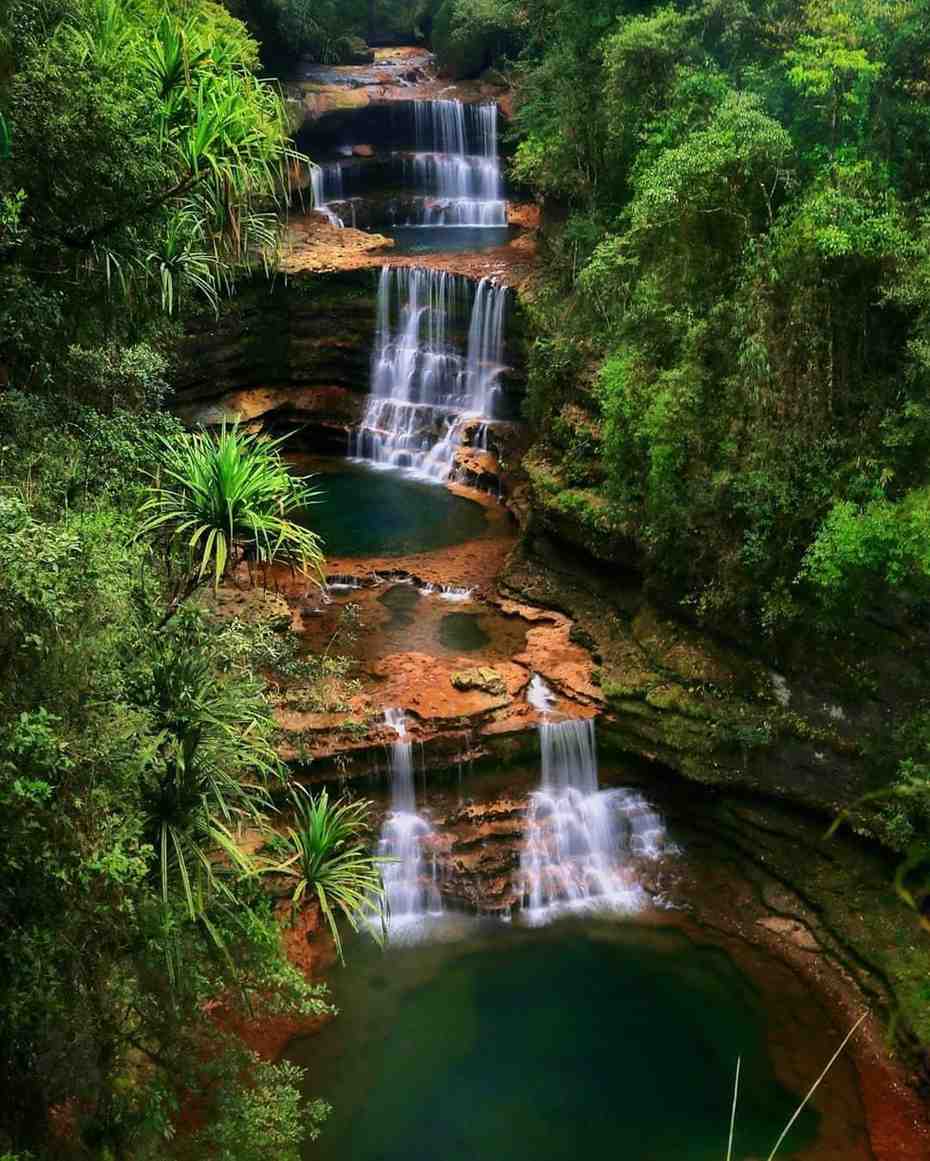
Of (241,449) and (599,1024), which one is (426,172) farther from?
(599,1024)

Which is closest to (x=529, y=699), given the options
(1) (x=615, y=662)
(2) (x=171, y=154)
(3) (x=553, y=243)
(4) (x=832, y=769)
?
(1) (x=615, y=662)

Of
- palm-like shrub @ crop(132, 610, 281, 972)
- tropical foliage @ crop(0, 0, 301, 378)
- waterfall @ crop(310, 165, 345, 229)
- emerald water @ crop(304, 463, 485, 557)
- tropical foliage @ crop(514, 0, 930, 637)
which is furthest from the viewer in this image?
waterfall @ crop(310, 165, 345, 229)

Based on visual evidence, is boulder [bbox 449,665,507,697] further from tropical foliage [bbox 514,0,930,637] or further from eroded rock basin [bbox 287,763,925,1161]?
tropical foliage [bbox 514,0,930,637]

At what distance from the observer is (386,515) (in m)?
20.3

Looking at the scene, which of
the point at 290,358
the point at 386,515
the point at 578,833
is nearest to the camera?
the point at 578,833

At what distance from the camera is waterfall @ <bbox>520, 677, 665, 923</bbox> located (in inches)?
498

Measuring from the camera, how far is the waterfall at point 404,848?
12508 mm

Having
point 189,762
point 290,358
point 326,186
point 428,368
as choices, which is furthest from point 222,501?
point 326,186

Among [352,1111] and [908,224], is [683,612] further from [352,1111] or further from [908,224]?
[352,1111]

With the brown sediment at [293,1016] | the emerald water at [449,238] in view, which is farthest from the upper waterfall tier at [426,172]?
the brown sediment at [293,1016]

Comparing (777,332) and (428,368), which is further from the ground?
(777,332)

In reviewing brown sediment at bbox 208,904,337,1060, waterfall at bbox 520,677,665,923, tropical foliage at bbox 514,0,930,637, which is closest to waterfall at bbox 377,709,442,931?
brown sediment at bbox 208,904,337,1060

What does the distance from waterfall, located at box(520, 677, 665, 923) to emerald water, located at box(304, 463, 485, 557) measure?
6.17 metres

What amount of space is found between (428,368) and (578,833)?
12.6m
